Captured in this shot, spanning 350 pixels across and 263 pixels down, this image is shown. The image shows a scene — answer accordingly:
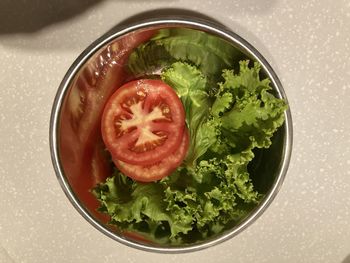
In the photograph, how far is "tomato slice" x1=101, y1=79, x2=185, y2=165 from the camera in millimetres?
1008

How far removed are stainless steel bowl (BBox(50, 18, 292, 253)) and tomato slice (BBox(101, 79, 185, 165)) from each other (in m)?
0.05

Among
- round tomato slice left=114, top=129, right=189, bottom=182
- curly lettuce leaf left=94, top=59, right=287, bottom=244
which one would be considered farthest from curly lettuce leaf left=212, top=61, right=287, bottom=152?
round tomato slice left=114, top=129, right=189, bottom=182

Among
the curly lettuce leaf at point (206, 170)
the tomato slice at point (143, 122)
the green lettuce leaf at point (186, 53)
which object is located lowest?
the curly lettuce leaf at point (206, 170)

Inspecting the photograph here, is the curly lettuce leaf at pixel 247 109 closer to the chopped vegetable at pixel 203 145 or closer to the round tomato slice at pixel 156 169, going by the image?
the chopped vegetable at pixel 203 145

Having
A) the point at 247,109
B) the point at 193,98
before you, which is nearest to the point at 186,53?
the point at 193,98

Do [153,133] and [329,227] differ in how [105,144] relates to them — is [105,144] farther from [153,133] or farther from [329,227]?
[329,227]

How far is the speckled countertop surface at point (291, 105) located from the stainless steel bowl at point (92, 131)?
0.39ft

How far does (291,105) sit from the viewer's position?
1092 mm

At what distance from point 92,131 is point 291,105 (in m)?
0.40

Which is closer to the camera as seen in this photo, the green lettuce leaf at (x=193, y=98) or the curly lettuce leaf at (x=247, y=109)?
the curly lettuce leaf at (x=247, y=109)

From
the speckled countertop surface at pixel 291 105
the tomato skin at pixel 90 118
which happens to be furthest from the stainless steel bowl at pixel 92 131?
the speckled countertop surface at pixel 291 105

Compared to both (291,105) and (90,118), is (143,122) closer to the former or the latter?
(90,118)

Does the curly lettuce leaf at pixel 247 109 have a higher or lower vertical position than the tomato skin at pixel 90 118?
lower

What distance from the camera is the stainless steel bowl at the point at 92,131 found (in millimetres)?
951
